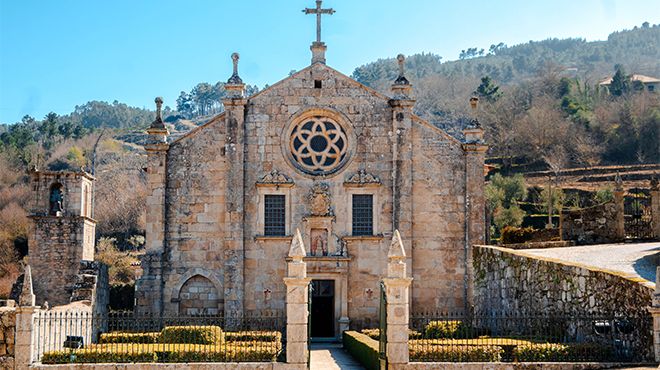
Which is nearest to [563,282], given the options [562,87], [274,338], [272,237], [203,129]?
[274,338]

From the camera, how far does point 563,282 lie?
828 inches

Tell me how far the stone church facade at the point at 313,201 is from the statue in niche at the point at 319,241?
50 millimetres

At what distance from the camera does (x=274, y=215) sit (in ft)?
97.9

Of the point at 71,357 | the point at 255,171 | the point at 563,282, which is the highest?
the point at 255,171

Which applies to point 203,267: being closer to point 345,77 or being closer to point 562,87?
point 345,77

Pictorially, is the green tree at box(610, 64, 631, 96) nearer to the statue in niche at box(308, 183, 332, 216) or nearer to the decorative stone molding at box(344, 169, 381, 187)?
the decorative stone molding at box(344, 169, 381, 187)

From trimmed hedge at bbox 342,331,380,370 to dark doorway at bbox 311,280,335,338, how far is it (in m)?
2.75

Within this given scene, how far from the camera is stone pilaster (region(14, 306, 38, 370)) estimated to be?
19.4 meters

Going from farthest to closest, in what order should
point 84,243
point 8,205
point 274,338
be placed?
point 8,205
point 84,243
point 274,338

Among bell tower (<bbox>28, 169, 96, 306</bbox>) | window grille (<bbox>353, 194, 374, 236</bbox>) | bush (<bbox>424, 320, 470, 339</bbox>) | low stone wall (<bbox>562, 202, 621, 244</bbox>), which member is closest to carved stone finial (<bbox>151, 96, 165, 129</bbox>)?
bell tower (<bbox>28, 169, 96, 306</bbox>)

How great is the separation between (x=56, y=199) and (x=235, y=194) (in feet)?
31.8

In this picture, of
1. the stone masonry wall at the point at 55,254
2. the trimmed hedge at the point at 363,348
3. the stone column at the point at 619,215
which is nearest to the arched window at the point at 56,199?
the stone masonry wall at the point at 55,254

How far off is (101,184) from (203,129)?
53.6 m

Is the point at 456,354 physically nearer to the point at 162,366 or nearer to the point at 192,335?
the point at 162,366
